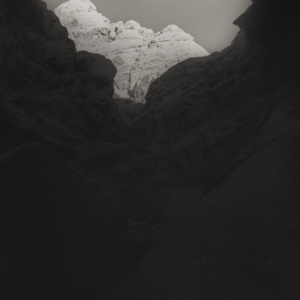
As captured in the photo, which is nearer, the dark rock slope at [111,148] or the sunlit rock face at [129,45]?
the dark rock slope at [111,148]

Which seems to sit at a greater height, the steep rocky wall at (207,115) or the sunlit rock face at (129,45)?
the sunlit rock face at (129,45)

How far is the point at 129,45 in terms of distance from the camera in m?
70.4

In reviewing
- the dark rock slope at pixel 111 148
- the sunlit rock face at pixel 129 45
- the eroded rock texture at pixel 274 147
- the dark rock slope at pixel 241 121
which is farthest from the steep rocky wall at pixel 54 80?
the sunlit rock face at pixel 129 45

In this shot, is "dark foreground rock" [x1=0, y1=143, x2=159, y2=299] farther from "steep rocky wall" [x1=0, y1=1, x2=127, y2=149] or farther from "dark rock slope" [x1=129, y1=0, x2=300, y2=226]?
"dark rock slope" [x1=129, y1=0, x2=300, y2=226]

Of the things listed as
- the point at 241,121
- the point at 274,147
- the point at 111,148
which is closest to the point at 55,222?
the point at 111,148

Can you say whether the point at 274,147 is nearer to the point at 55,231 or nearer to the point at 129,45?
the point at 55,231

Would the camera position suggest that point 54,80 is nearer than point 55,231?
No

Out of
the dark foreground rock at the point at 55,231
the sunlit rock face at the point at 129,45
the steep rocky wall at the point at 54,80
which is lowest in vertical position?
the dark foreground rock at the point at 55,231

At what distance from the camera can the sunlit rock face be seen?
58897mm

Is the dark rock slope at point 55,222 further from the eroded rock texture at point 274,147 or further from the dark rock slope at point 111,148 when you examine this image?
the eroded rock texture at point 274,147

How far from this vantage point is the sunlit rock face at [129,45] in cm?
5890

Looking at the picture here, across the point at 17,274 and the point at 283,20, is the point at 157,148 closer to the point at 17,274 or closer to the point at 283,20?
the point at 283,20

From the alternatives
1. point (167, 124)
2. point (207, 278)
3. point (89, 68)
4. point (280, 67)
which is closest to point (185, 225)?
point (207, 278)

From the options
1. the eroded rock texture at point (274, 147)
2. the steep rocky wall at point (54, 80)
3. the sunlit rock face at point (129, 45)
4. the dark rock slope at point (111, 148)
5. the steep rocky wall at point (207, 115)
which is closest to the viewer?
the dark rock slope at point (111, 148)
